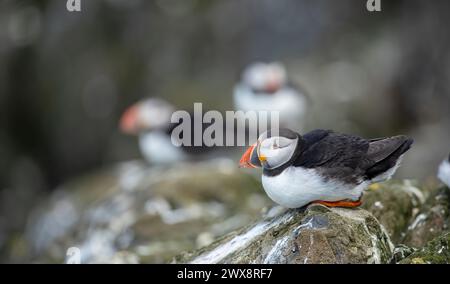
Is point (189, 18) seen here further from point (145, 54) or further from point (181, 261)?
point (181, 261)

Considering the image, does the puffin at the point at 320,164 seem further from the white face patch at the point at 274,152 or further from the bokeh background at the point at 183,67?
the bokeh background at the point at 183,67

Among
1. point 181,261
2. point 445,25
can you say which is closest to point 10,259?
point 181,261

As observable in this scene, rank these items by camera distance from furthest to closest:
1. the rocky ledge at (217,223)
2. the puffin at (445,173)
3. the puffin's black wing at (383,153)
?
1. the puffin at (445,173)
2. the puffin's black wing at (383,153)
3. the rocky ledge at (217,223)

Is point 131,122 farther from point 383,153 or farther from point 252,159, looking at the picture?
point 383,153

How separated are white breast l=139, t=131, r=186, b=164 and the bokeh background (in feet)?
9.82

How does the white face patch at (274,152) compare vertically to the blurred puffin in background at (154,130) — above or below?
above

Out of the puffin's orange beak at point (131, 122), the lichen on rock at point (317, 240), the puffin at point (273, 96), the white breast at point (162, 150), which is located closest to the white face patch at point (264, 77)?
the puffin at point (273, 96)

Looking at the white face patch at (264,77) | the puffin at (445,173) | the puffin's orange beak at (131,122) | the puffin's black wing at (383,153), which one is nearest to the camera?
the puffin's black wing at (383,153)

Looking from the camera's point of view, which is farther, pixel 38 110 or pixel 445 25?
pixel 38 110

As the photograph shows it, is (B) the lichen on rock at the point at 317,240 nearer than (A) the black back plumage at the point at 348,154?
Yes

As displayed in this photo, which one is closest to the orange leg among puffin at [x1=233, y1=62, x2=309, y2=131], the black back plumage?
the black back plumage

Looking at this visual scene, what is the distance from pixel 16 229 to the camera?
11234mm

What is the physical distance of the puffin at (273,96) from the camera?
31.5ft
